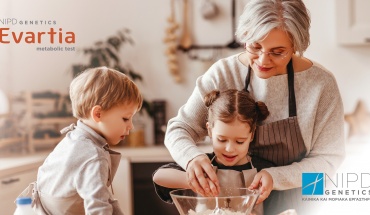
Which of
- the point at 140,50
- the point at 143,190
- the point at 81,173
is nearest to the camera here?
the point at 81,173

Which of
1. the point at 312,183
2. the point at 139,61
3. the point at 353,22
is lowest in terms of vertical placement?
the point at 312,183

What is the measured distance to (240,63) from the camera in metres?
1.01

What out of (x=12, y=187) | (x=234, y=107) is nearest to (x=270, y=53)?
(x=234, y=107)

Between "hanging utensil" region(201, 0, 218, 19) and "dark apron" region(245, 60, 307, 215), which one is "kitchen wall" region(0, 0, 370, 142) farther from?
"dark apron" region(245, 60, 307, 215)

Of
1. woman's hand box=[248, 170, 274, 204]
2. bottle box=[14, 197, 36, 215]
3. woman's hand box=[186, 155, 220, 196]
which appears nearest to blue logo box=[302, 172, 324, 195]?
woman's hand box=[248, 170, 274, 204]

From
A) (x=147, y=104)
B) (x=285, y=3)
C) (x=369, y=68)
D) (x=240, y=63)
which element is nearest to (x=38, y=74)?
(x=147, y=104)

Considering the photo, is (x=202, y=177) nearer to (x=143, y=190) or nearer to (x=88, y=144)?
(x=88, y=144)

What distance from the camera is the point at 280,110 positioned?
3.23 feet

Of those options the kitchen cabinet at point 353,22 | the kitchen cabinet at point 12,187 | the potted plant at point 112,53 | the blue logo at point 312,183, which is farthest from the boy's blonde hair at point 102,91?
the kitchen cabinet at point 353,22

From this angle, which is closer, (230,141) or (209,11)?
(230,141)

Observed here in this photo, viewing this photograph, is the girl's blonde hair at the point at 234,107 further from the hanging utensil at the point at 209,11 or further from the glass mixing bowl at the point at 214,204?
the hanging utensil at the point at 209,11

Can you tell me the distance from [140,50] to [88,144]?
85 centimetres

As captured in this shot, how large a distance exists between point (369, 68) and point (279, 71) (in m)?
0.55

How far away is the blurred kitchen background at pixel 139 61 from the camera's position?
1.17 meters
